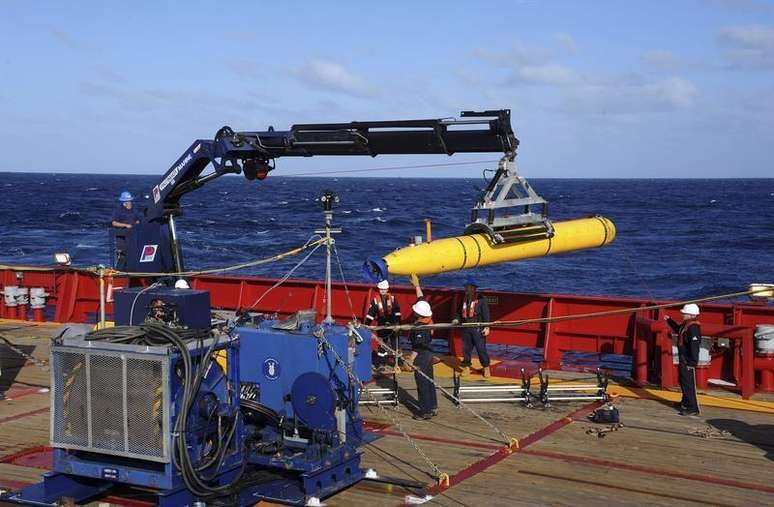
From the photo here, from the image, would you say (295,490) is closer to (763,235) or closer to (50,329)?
(50,329)

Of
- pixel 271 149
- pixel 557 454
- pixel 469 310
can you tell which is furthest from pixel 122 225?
pixel 557 454

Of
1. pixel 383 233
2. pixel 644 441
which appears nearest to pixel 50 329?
pixel 644 441

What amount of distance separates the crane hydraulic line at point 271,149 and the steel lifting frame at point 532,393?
3689 mm

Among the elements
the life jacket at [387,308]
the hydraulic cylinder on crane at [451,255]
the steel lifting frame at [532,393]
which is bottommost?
the steel lifting frame at [532,393]

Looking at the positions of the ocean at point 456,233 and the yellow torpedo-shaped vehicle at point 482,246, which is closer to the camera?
the yellow torpedo-shaped vehicle at point 482,246

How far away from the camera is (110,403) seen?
912cm

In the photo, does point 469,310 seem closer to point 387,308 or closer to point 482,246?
point 387,308

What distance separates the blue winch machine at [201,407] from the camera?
9000 millimetres

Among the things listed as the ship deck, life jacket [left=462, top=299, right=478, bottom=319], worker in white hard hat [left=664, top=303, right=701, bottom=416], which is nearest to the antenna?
the ship deck

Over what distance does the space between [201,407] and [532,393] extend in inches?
263

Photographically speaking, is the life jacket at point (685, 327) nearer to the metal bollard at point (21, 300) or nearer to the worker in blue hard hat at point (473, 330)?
the worker in blue hard hat at point (473, 330)

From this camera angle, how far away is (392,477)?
10.7 m

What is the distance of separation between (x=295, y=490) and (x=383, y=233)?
5489cm

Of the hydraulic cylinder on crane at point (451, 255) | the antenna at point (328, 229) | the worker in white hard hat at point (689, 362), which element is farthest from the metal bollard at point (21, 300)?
the worker in white hard hat at point (689, 362)
